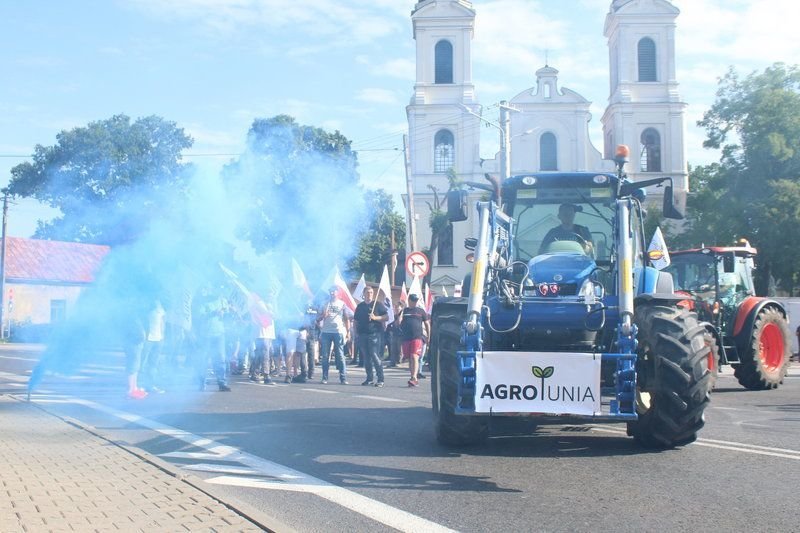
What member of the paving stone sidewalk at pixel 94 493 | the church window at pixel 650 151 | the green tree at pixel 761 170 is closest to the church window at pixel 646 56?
the church window at pixel 650 151

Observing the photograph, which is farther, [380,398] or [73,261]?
[73,261]

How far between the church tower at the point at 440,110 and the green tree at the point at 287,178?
1595 inches

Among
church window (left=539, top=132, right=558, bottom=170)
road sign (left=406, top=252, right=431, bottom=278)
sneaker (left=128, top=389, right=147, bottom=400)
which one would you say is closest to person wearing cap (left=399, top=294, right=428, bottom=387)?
sneaker (left=128, top=389, right=147, bottom=400)

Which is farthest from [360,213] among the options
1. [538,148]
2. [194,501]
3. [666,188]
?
[538,148]

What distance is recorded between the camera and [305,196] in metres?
19.7

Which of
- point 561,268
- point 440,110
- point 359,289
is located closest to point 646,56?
point 440,110

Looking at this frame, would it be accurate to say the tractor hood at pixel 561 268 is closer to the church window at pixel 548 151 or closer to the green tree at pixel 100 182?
the green tree at pixel 100 182

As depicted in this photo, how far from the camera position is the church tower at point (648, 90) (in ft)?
205

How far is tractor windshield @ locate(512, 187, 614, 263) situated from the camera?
360 inches

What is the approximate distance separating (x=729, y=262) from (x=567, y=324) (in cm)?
973

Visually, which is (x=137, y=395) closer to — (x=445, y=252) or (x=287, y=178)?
(x=287, y=178)

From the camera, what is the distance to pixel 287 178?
735 inches

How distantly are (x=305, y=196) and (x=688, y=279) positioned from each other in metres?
8.12

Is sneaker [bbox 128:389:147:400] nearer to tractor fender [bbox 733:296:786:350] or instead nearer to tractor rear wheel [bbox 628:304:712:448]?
tractor rear wheel [bbox 628:304:712:448]
